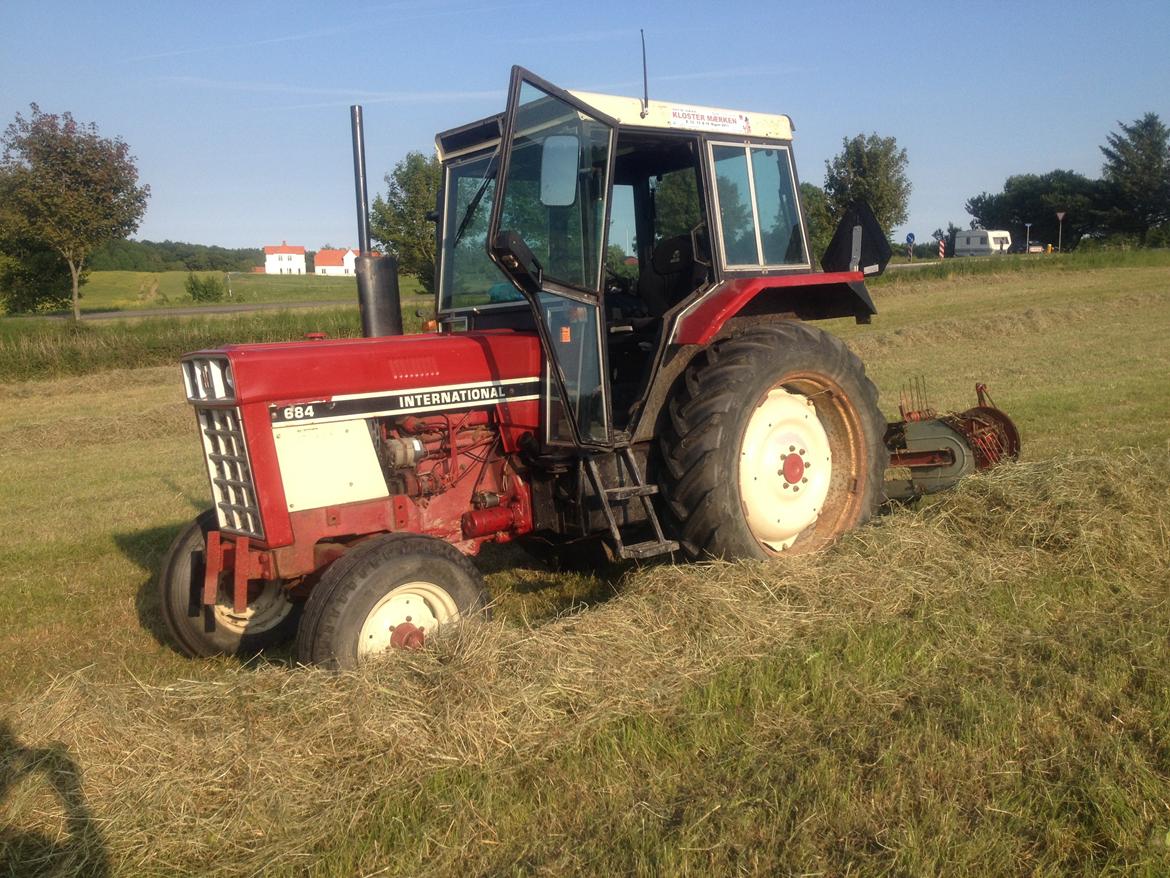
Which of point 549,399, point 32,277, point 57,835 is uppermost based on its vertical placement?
point 32,277

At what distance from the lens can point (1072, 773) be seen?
10.0ft

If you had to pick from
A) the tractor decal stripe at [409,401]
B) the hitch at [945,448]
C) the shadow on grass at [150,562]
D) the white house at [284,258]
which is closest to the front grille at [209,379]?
the tractor decal stripe at [409,401]

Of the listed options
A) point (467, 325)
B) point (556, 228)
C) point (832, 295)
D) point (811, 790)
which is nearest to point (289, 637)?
point (467, 325)

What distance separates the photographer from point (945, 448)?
6.41 meters

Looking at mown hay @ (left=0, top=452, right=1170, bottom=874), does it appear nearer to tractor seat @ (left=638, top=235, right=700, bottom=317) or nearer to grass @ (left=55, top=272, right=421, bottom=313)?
tractor seat @ (left=638, top=235, right=700, bottom=317)

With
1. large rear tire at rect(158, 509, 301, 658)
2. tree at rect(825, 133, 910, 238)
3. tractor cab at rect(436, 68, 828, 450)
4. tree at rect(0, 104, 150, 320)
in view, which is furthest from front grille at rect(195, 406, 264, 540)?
tree at rect(825, 133, 910, 238)

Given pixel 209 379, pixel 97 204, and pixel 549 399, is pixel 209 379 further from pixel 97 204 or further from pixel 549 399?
pixel 97 204

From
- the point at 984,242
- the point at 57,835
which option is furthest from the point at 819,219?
the point at 984,242

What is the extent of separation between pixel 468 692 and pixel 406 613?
0.70 metres

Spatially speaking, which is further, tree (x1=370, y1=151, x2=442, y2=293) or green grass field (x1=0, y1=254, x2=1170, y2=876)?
tree (x1=370, y1=151, x2=442, y2=293)

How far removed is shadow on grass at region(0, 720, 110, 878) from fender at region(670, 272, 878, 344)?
3.09 metres

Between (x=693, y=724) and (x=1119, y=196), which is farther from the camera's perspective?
(x=1119, y=196)

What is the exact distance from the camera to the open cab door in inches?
182

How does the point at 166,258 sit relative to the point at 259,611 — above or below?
above
